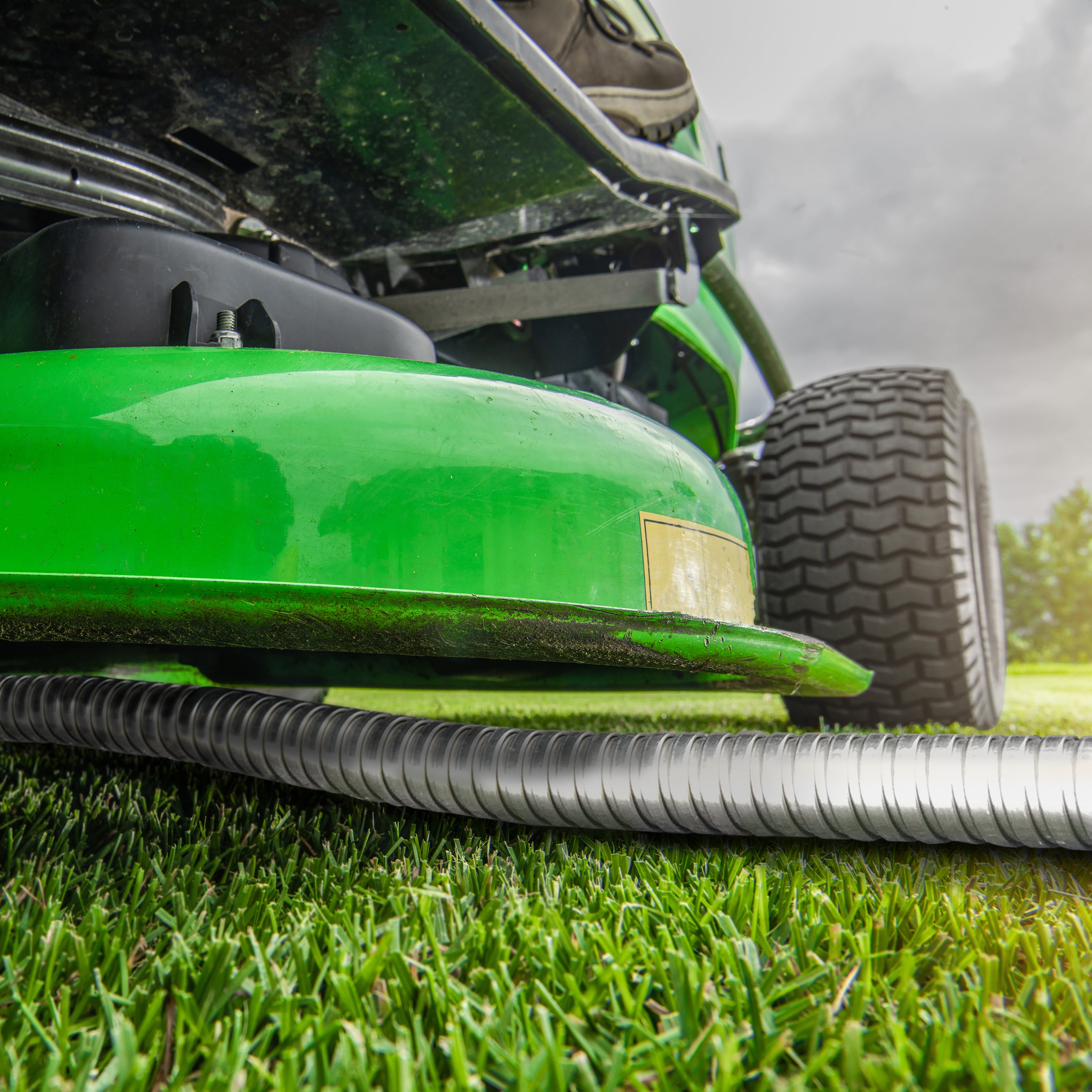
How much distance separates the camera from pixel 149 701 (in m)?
1.11

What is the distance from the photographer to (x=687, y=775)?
0.85 meters

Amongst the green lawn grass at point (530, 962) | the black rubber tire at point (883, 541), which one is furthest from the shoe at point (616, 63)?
the green lawn grass at point (530, 962)

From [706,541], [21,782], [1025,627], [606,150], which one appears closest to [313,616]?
[706,541]

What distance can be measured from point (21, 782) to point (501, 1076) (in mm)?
1079

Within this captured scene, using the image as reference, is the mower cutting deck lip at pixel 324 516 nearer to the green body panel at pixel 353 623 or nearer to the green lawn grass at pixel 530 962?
the green body panel at pixel 353 623

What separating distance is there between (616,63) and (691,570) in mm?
1218

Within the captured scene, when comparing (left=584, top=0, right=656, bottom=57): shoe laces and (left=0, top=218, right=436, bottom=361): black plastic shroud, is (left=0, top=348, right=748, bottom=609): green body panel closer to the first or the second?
(left=0, top=218, right=436, bottom=361): black plastic shroud

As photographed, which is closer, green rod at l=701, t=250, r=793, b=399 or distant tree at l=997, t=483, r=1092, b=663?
green rod at l=701, t=250, r=793, b=399

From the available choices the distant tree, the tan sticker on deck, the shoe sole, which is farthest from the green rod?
the distant tree

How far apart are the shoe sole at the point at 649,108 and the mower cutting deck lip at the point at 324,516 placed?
1008 millimetres

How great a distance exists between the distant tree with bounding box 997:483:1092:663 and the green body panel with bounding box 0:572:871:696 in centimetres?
2513

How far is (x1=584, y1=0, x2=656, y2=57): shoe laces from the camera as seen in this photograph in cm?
155

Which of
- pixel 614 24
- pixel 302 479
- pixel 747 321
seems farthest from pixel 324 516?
pixel 747 321

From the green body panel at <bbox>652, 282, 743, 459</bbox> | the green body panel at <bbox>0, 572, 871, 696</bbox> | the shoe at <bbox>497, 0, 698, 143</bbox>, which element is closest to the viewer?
the green body panel at <bbox>0, 572, 871, 696</bbox>
